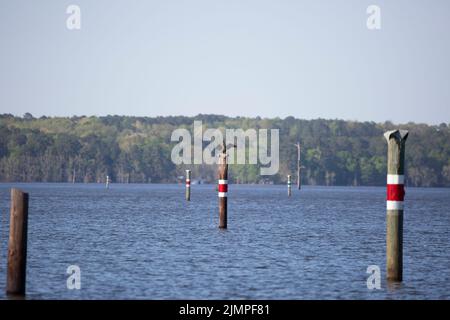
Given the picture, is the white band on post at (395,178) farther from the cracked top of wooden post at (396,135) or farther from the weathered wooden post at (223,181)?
the weathered wooden post at (223,181)

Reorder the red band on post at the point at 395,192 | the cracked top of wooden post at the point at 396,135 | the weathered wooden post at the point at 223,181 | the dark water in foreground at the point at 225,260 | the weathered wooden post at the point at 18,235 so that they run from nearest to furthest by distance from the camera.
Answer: the weathered wooden post at the point at 18,235, the red band on post at the point at 395,192, the cracked top of wooden post at the point at 396,135, the dark water in foreground at the point at 225,260, the weathered wooden post at the point at 223,181

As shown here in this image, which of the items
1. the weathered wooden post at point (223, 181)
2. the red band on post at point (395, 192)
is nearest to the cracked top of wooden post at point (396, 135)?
the red band on post at point (395, 192)

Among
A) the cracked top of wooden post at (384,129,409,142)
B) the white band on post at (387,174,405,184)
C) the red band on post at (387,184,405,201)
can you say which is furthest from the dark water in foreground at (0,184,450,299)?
the cracked top of wooden post at (384,129,409,142)

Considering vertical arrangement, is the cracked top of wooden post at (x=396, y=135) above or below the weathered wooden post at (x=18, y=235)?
above

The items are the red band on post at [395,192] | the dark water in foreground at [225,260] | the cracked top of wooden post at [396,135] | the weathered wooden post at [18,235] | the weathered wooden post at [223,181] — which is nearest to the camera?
the weathered wooden post at [18,235]

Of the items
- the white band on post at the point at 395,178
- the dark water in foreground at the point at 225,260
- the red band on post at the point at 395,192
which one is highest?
the white band on post at the point at 395,178

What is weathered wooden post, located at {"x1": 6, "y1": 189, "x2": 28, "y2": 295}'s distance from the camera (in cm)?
2233

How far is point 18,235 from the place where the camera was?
22500 mm

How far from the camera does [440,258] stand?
35.3 m

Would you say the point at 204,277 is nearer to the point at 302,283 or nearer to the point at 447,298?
the point at 302,283

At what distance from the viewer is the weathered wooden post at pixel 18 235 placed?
2233cm

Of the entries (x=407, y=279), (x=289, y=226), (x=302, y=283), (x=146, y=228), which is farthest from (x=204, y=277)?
(x=289, y=226)

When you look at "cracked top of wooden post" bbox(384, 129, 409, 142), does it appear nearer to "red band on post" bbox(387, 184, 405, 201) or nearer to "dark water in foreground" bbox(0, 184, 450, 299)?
"red band on post" bbox(387, 184, 405, 201)
